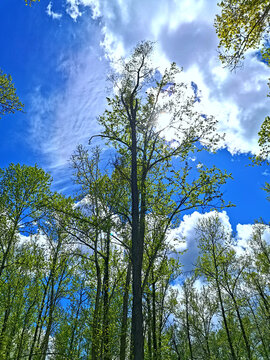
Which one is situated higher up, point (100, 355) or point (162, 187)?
point (162, 187)

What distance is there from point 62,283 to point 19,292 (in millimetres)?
2974

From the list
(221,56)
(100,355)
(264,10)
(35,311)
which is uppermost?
(264,10)

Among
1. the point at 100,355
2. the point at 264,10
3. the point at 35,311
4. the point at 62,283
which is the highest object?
the point at 264,10

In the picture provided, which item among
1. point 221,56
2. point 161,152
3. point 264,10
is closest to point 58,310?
point 161,152

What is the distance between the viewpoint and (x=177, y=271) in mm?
15680

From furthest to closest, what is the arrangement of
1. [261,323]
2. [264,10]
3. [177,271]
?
1. [261,323]
2. [177,271]
3. [264,10]

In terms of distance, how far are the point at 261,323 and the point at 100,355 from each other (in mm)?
19021

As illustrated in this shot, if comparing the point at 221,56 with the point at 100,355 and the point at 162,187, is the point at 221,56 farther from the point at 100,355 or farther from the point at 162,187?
the point at 100,355

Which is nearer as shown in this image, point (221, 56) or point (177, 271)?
point (221, 56)

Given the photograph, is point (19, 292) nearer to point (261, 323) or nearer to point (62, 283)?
point (62, 283)

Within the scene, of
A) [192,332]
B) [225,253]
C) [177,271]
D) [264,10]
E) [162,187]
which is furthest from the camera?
[192,332]

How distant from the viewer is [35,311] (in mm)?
15891

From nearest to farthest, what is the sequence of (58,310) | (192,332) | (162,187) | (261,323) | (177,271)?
(162,187) < (177,271) < (58,310) < (261,323) < (192,332)

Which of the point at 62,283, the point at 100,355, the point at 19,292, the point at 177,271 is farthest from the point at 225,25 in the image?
the point at 19,292
